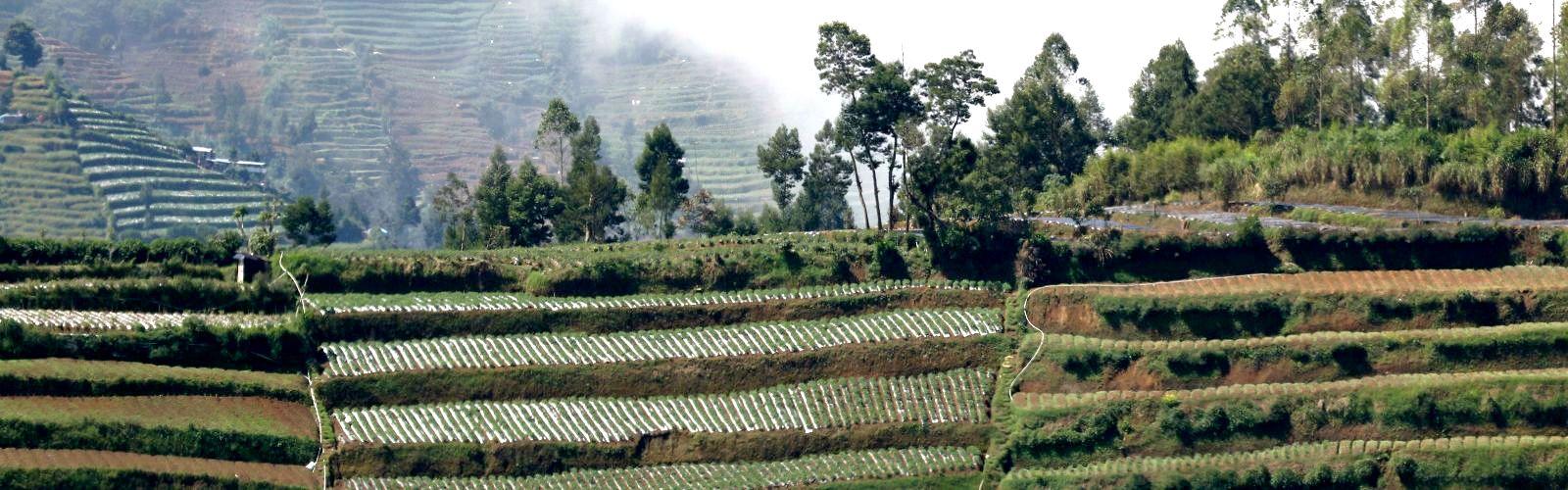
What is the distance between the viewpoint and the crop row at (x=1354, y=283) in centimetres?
8956

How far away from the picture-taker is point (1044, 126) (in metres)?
120

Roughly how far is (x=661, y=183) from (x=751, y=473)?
37.0 metres

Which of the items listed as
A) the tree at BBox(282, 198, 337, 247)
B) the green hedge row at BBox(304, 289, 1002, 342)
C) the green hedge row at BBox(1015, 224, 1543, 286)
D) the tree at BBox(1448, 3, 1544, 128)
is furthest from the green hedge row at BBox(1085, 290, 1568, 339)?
the tree at BBox(282, 198, 337, 247)

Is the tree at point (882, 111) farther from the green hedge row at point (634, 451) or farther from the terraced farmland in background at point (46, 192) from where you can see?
the terraced farmland in background at point (46, 192)

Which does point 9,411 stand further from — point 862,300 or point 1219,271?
point 1219,271

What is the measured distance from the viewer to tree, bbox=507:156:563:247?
364ft

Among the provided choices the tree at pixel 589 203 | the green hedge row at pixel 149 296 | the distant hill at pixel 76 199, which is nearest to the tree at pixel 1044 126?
the tree at pixel 589 203

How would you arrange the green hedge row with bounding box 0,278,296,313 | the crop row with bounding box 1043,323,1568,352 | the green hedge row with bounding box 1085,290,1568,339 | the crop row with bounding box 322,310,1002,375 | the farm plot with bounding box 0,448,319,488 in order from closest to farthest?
the farm plot with bounding box 0,448,319,488 < the crop row with bounding box 1043,323,1568,352 < the crop row with bounding box 322,310,1002,375 < the green hedge row with bounding box 1085,290,1568,339 < the green hedge row with bounding box 0,278,296,313

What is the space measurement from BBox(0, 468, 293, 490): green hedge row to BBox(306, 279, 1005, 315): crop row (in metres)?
12.5

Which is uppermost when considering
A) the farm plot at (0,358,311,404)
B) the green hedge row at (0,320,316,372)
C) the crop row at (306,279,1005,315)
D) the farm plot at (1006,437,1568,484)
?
the crop row at (306,279,1005,315)

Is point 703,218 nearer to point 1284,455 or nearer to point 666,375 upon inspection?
point 666,375

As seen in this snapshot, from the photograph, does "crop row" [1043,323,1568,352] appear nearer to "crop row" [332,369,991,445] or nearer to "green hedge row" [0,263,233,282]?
"crop row" [332,369,991,445]

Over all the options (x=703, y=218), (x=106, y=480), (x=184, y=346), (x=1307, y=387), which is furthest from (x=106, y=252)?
(x=1307, y=387)

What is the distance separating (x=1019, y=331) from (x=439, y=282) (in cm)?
2507
